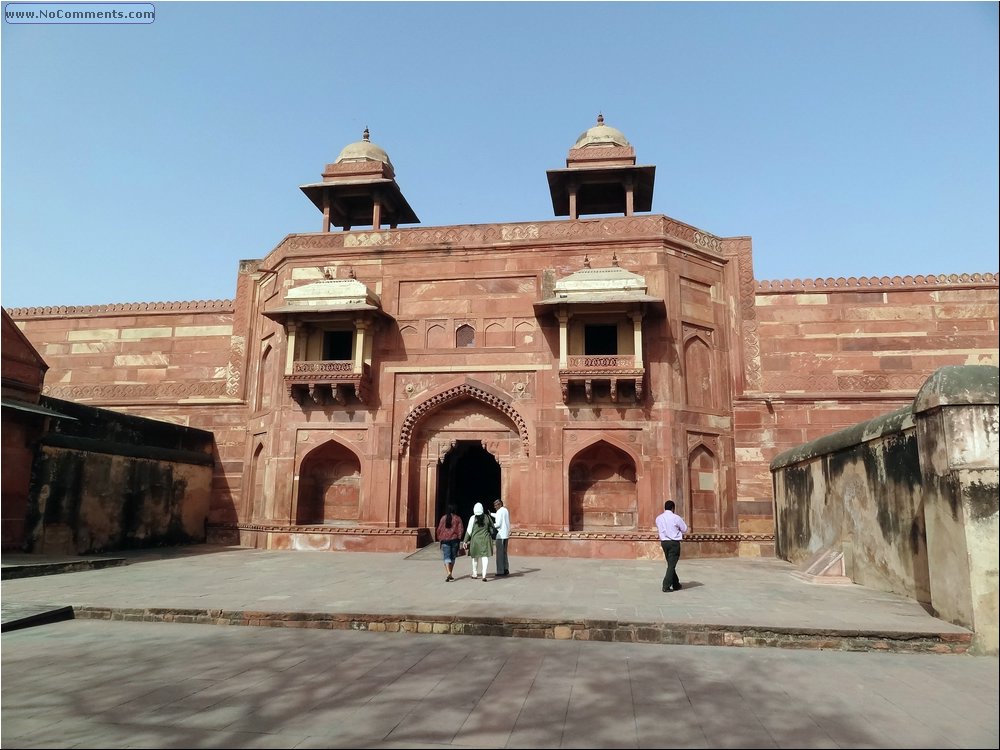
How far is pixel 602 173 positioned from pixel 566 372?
221 inches

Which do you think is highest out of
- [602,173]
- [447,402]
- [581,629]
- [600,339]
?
[602,173]

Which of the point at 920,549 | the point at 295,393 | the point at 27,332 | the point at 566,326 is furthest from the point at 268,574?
the point at 27,332

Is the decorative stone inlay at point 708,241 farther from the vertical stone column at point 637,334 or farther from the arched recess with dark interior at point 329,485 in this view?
the arched recess with dark interior at point 329,485

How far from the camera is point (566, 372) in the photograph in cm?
1371

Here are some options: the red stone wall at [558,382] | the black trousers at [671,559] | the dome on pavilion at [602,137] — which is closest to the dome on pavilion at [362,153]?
the red stone wall at [558,382]

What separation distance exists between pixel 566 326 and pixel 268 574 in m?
7.73

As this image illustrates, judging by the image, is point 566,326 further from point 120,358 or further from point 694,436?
point 120,358

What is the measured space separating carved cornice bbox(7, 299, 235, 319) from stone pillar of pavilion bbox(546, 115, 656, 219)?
9902 mm

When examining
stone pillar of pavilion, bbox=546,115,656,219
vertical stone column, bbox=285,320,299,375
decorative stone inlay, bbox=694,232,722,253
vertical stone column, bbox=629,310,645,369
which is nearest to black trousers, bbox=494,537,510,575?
vertical stone column, bbox=629,310,645,369

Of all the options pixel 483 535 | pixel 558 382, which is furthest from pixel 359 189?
pixel 483 535

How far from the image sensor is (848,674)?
484cm

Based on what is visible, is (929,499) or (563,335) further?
(563,335)

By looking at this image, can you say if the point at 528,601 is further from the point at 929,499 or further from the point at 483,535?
the point at 929,499

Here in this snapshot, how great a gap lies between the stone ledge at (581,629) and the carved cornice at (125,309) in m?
12.6
